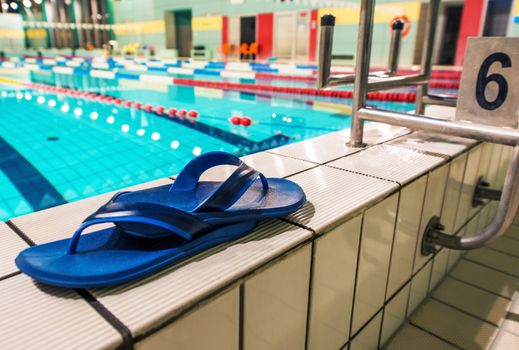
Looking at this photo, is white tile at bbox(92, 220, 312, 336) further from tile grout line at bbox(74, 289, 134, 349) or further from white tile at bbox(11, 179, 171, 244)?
white tile at bbox(11, 179, 171, 244)

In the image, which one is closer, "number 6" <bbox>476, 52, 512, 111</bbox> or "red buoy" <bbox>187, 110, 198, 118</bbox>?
"number 6" <bbox>476, 52, 512, 111</bbox>

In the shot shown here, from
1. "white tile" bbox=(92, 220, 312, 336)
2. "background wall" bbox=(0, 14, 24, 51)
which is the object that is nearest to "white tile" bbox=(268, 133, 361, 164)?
"white tile" bbox=(92, 220, 312, 336)

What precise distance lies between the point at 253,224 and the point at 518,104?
964 mm

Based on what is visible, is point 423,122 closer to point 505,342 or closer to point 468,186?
point 468,186

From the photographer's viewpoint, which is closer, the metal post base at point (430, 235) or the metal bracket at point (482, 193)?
the metal post base at point (430, 235)

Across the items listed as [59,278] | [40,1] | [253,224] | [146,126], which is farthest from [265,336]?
[40,1]

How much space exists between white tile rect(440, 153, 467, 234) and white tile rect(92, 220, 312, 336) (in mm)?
817

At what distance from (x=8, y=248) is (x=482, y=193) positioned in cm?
162

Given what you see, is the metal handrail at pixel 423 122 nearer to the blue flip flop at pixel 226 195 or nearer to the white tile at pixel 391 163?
the white tile at pixel 391 163

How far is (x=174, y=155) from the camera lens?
3.24m

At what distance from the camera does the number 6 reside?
119cm

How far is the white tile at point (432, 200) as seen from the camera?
1163mm

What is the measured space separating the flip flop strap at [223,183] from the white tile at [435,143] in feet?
2.54

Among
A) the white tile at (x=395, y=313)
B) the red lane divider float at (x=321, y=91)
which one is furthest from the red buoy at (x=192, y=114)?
the white tile at (x=395, y=313)
